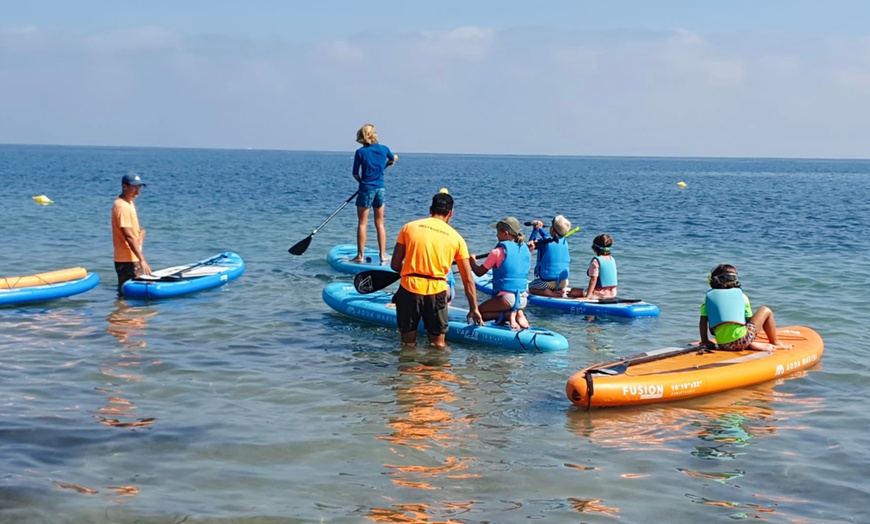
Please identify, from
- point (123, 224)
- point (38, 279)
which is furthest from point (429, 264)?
point (38, 279)

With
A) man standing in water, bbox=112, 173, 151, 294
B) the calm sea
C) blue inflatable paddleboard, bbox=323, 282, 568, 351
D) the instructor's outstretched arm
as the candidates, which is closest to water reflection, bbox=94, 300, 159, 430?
the calm sea

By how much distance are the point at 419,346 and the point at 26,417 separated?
4372 millimetres

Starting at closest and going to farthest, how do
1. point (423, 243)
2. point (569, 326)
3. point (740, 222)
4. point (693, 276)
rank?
1. point (423, 243)
2. point (569, 326)
3. point (693, 276)
4. point (740, 222)

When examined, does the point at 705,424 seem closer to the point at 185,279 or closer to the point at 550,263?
the point at 550,263

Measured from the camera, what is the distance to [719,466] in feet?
22.2

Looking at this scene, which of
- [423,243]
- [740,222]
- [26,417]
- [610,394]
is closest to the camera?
[26,417]

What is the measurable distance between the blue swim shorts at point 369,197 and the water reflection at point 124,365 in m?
4.02

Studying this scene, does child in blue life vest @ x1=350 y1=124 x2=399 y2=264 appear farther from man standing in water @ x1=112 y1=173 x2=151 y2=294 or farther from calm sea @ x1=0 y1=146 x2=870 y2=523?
man standing in water @ x1=112 y1=173 x2=151 y2=294

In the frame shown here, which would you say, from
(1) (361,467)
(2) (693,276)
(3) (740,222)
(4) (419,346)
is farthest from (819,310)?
(3) (740,222)

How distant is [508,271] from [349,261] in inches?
241

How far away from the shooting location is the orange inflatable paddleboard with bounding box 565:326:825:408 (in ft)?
26.1

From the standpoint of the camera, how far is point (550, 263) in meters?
13.2

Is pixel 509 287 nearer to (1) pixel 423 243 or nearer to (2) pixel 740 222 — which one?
(1) pixel 423 243

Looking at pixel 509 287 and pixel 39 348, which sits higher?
pixel 509 287
